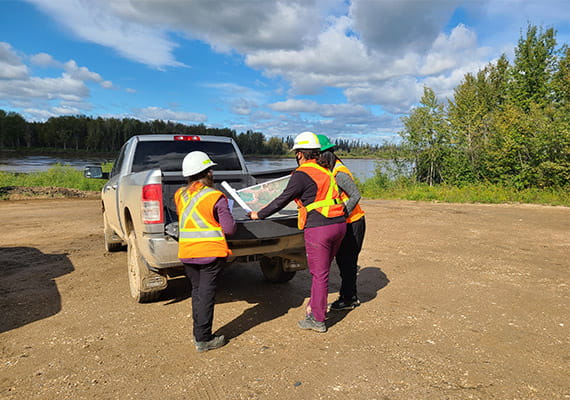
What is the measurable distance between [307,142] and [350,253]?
142 cm

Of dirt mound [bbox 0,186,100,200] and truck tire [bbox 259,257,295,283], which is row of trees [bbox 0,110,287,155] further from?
truck tire [bbox 259,257,295,283]

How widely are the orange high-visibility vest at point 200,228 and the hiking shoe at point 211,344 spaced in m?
0.79

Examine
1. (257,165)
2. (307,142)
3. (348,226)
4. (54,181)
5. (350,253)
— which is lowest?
(54,181)

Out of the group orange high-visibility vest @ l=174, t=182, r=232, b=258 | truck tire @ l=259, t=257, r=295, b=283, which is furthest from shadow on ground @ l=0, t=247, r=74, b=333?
truck tire @ l=259, t=257, r=295, b=283

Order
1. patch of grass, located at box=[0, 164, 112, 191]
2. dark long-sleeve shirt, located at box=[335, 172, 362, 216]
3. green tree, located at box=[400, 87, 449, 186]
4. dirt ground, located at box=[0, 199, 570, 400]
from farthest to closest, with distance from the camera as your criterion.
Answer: green tree, located at box=[400, 87, 449, 186]
patch of grass, located at box=[0, 164, 112, 191]
dark long-sleeve shirt, located at box=[335, 172, 362, 216]
dirt ground, located at box=[0, 199, 570, 400]

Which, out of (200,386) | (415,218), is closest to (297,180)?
(200,386)

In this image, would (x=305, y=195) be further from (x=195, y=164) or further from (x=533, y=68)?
(x=533, y=68)

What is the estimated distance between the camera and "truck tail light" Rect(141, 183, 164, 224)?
3.71 metres

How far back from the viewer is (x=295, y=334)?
3.75 metres

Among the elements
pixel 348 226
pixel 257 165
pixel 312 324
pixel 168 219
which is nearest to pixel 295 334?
pixel 312 324

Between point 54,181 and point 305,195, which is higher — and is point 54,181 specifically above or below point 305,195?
below

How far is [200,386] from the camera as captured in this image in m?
2.82

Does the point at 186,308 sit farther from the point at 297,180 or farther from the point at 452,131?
the point at 452,131

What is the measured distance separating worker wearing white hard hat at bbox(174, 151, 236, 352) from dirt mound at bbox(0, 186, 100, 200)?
16663 millimetres
